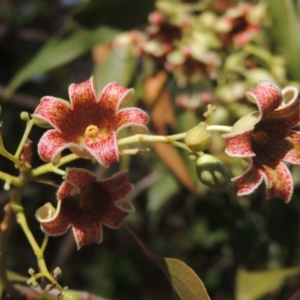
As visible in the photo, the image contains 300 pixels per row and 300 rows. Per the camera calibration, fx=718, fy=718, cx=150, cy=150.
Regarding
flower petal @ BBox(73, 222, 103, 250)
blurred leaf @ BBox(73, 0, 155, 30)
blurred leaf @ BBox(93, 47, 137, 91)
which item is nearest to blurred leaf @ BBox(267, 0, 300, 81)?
blurred leaf @ BBox(73, 0, 155, 30)

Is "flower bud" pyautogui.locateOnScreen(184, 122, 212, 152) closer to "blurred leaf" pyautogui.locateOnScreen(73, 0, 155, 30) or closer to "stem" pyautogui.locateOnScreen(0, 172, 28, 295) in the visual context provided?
"stem" pyautogui.locateOnScreen(0, 172, 28, 295)

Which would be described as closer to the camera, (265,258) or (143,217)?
(265,258)

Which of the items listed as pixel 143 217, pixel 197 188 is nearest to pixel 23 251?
pixel 143 217

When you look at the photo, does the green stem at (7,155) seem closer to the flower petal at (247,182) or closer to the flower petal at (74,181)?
the flower petal at (74,181)

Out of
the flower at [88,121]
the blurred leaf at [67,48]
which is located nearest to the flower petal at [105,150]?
the flower at [88,121]

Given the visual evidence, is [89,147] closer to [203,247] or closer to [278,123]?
[278,123]

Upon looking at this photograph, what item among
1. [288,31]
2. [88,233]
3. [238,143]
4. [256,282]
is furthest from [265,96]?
[256,282]

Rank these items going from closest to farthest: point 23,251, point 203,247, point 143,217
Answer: point 203,247
point 143,217
point 23,251

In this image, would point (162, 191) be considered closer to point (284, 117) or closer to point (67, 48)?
point (67, 48)
